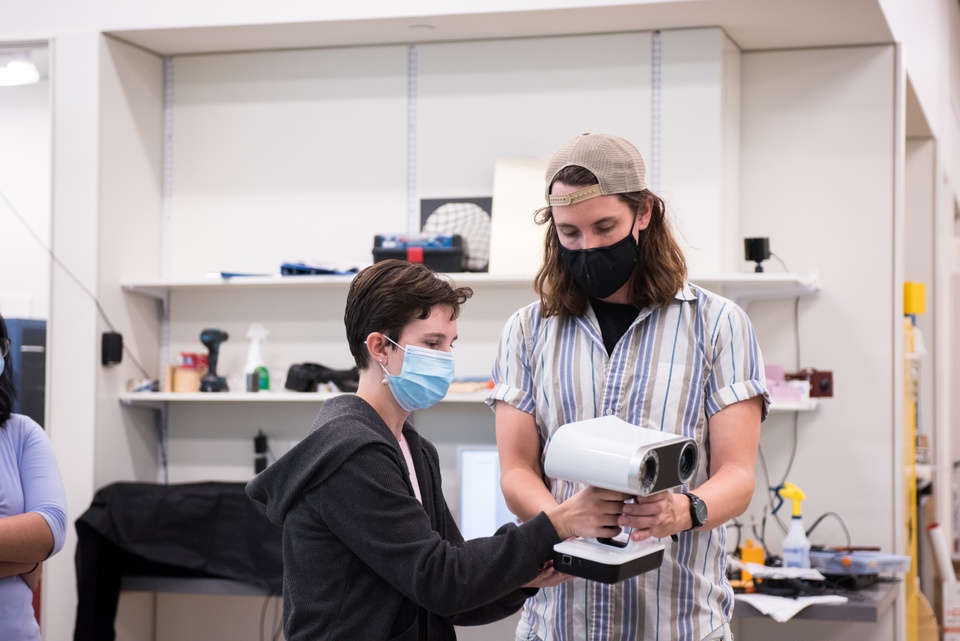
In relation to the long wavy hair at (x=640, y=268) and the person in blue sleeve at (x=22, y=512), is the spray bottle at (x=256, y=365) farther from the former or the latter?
the long wavy hair at (x=640, y=268)

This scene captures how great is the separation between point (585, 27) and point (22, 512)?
8.11 ft

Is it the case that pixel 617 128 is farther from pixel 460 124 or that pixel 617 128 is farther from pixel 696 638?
pixel 696 638

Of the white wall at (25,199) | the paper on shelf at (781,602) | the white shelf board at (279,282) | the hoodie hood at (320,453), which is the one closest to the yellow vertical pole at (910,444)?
the paper on shelf at (781,602)

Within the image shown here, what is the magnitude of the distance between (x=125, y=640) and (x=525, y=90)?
8.47 feet

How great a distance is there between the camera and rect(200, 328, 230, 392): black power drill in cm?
389

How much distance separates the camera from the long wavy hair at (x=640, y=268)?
1.76 meters

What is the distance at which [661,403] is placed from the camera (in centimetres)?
172

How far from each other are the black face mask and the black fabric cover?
2.13 m

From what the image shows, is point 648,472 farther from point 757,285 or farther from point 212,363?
point 212,363

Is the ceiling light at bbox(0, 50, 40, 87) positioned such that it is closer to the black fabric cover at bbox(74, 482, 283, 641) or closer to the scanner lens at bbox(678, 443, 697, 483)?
the black fabric cover at bbox(74, 482, 283, 641)

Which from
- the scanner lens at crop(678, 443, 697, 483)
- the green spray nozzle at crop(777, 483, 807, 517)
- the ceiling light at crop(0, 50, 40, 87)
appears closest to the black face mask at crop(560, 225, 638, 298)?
the scanner lens at crop(678, 443, 697, 483)

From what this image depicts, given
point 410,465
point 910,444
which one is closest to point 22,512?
point 410,465

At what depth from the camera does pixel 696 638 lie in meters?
1.69

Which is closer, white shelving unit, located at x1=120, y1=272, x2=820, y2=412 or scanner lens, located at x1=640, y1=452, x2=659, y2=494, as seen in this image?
scanner lens, located at x1=640, y1=452, x2=659, y2=494
